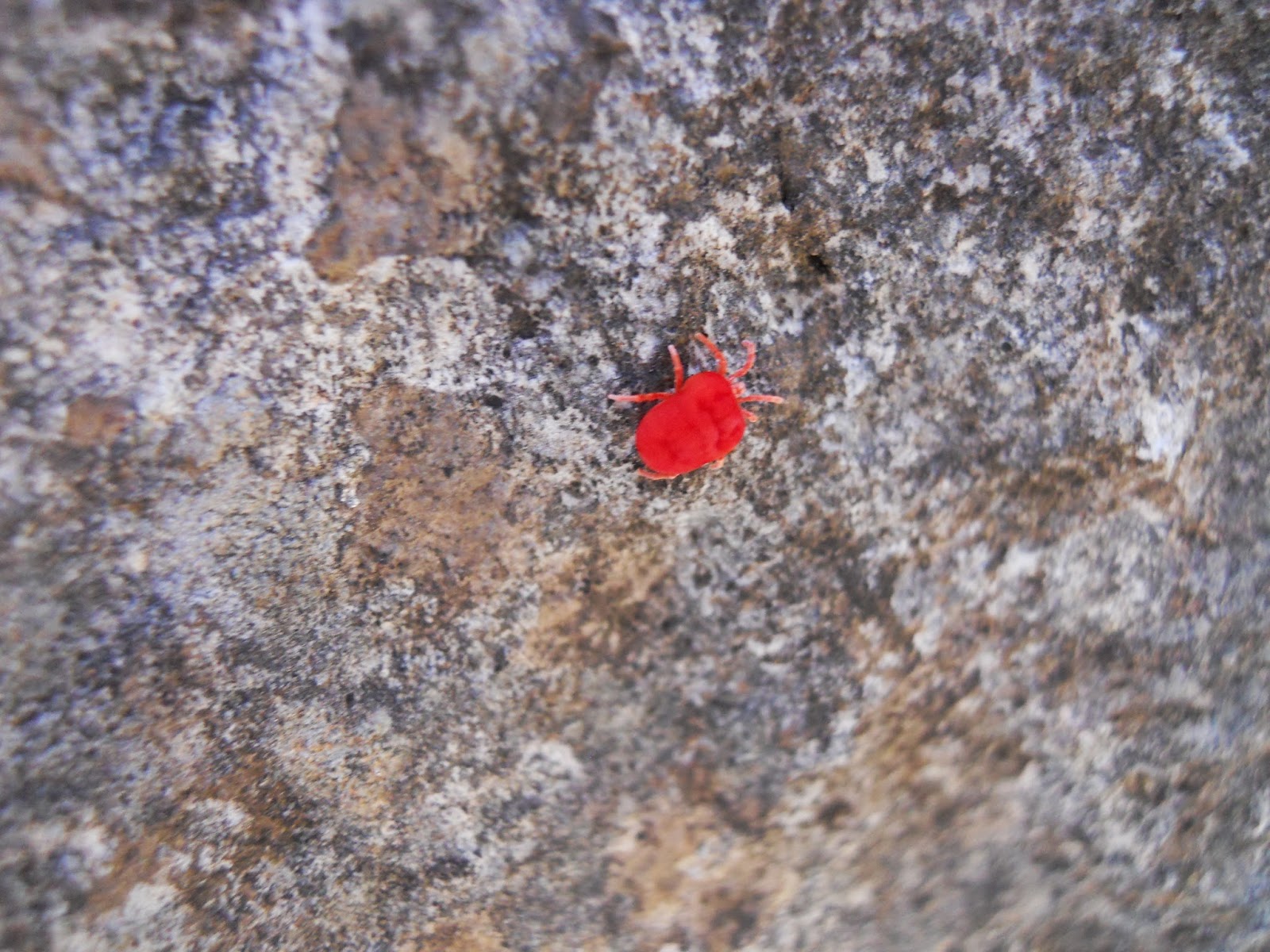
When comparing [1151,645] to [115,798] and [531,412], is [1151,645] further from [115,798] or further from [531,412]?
[115,798]

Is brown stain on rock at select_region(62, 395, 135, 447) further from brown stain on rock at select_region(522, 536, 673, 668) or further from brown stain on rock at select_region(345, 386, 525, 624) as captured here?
brown stain on rock at select_region(522, 536, 673, 668)

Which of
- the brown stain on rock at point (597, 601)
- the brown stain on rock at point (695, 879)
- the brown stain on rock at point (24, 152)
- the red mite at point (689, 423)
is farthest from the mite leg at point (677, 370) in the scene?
the brown stain on rock at point (24, 152)

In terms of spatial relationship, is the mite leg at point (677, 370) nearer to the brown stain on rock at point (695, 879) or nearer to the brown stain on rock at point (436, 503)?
the brown stain on rock at point (436, 503)

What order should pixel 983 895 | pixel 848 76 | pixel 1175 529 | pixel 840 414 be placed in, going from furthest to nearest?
pixel 983 895, pixel 1175 529, pixel 840 414, pixel 848 76

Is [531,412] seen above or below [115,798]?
above

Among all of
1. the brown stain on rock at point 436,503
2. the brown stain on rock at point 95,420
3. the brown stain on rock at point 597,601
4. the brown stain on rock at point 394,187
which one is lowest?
the brown stain on rock at point 597,601

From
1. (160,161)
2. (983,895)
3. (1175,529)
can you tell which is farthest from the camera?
(983,895)

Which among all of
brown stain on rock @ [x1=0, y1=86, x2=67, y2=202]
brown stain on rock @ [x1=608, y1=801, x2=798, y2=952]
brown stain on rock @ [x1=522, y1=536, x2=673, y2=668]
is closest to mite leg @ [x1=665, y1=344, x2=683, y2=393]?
brown stain on rock @ [x1=522, y1=536, x2=673, y2=668]

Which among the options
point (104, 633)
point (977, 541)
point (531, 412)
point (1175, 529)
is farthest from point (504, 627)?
point (1175, 529)
